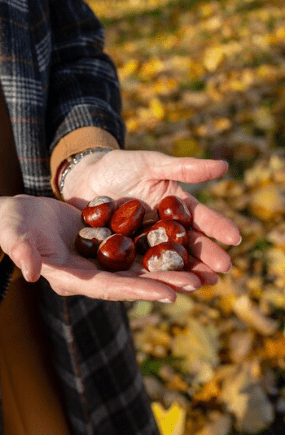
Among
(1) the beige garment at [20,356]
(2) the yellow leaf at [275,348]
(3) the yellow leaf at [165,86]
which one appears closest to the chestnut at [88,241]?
(1) the beige garment at [20,356]

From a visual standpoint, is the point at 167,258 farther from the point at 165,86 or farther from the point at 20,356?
the point at 165,86

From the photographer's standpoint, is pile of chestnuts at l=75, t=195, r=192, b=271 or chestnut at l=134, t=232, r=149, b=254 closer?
pile of chestnuts at l=75, t=195, r=192, b=271

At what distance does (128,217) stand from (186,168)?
0.26m

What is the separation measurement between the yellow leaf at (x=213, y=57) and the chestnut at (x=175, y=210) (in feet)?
10.9

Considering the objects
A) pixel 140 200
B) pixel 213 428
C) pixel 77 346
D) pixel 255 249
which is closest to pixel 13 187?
pixel 140 200

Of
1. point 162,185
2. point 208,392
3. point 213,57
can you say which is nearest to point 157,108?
point 213,57

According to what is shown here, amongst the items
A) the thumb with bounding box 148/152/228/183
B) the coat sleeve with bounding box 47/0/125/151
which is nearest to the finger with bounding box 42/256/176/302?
the thumb with bounding box 148/152/228/183

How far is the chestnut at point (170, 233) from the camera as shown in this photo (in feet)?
5.12

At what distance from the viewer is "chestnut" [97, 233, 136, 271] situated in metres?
1.50

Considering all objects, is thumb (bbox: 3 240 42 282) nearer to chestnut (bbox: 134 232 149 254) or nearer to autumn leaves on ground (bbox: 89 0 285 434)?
chestnut (bbox: 134 232 149 254)

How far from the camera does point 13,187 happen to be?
161 cm

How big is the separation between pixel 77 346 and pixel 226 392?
94cm

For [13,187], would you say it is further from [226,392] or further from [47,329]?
[226,392]

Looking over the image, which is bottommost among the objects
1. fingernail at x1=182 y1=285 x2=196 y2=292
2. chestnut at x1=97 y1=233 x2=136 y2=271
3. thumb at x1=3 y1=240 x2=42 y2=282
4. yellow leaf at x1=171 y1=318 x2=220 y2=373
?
yellow leaf at x1=171 y1=318 x2=220 y2=373
